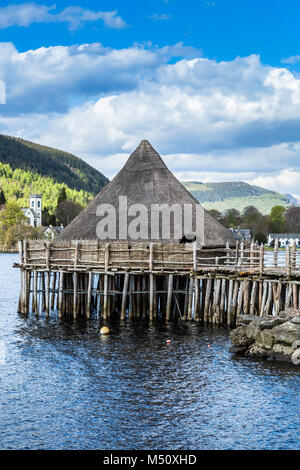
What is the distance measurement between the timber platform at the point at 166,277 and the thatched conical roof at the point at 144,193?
1735 mm

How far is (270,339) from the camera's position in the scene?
83.6 feet

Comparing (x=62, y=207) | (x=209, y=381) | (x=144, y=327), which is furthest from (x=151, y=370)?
(x=62, y=207)

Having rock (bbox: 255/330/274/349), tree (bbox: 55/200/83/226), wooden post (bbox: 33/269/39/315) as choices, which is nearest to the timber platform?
wooden post (bbox: 33/269/39/315)

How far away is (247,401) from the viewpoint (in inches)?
782

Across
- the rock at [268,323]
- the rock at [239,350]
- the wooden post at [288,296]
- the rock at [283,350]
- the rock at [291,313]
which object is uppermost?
the wooden post at [288,296]

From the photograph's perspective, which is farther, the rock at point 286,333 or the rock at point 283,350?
the rock at point 286,333

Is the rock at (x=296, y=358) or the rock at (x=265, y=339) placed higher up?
the rock at (x=265, y=339)

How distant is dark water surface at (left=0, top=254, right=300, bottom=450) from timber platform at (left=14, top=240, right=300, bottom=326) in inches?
133

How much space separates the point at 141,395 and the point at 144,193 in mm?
21128

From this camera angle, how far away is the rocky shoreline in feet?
81.8

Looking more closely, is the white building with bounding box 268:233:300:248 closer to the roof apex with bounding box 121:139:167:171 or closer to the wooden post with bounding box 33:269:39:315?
the roof apex with bounding box 121:139:167:171

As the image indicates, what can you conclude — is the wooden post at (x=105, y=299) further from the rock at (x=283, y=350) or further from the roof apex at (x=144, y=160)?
the rock at (x=283, y=350)

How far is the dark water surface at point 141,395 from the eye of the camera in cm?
1692

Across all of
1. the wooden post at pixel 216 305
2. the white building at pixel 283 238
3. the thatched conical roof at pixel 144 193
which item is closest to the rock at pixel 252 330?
the wooden post at pixel 216 305
